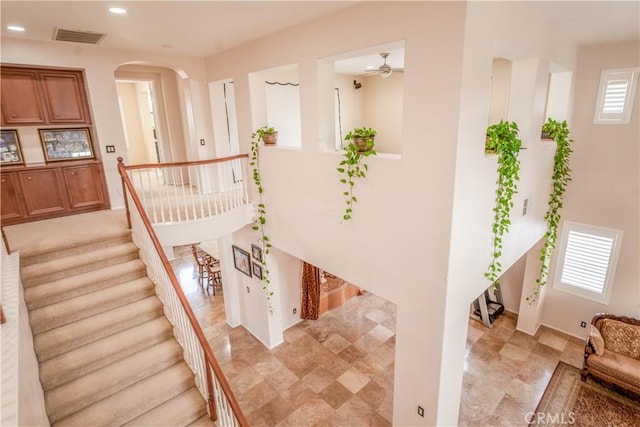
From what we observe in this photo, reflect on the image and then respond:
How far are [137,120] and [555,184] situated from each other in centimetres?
1080

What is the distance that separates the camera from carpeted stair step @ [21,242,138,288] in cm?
337

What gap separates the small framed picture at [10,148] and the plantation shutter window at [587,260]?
8793mm

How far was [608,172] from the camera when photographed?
16.4 feet

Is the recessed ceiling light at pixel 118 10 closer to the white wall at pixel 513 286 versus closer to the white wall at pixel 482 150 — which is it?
the white wall at pixel 482 150

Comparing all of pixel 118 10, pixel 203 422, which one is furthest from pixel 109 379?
pixel 118 10

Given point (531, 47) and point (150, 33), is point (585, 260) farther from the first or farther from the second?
point (150, 33)

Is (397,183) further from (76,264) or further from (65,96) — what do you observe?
(65,96)

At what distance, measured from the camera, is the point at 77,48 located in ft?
15.6

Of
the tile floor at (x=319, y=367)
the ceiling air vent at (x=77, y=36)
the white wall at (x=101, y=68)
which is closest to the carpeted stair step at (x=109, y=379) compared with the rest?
the tile floor at (x=319, y=367)

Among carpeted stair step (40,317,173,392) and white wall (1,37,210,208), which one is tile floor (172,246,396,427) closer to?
carpeted stair step (40,317,173,392)

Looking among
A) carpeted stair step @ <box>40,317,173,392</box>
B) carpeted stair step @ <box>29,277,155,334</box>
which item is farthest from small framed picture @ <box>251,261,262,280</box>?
carpeted stair step @ <box>40,317,173,392</box>

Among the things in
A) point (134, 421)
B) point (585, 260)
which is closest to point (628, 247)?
point (585, 260)

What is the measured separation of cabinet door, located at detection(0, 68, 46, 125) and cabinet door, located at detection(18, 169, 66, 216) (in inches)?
29.6

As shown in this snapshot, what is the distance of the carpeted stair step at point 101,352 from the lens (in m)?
2.84
